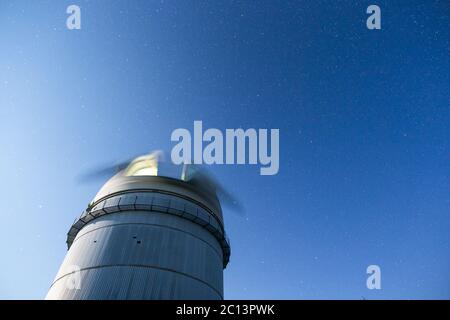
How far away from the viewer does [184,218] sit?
2150cm

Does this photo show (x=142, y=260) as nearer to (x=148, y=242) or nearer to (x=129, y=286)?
(x=148, y=242)

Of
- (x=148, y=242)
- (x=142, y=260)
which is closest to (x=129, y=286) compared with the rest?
(x=142, y=260)

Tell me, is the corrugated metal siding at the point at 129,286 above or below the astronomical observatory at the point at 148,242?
below

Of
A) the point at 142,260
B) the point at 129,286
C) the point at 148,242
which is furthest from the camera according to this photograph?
the point at 148,242

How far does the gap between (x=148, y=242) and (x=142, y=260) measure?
3.97 ft

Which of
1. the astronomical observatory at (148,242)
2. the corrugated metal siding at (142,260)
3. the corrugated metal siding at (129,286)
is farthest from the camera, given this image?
the astronomical observatory at (148,242)

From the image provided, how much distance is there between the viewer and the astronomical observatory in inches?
695

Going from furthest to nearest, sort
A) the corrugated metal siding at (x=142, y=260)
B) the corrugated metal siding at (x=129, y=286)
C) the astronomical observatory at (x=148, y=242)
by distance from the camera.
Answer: the astronomical observatory at (x=148, y=242) < the corrugated metal siding at (x=142, y=260) < the corrugated metal siding at (x=129, y=286)

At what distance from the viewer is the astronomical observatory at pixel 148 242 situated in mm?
17641

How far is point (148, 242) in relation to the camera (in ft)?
63.3
